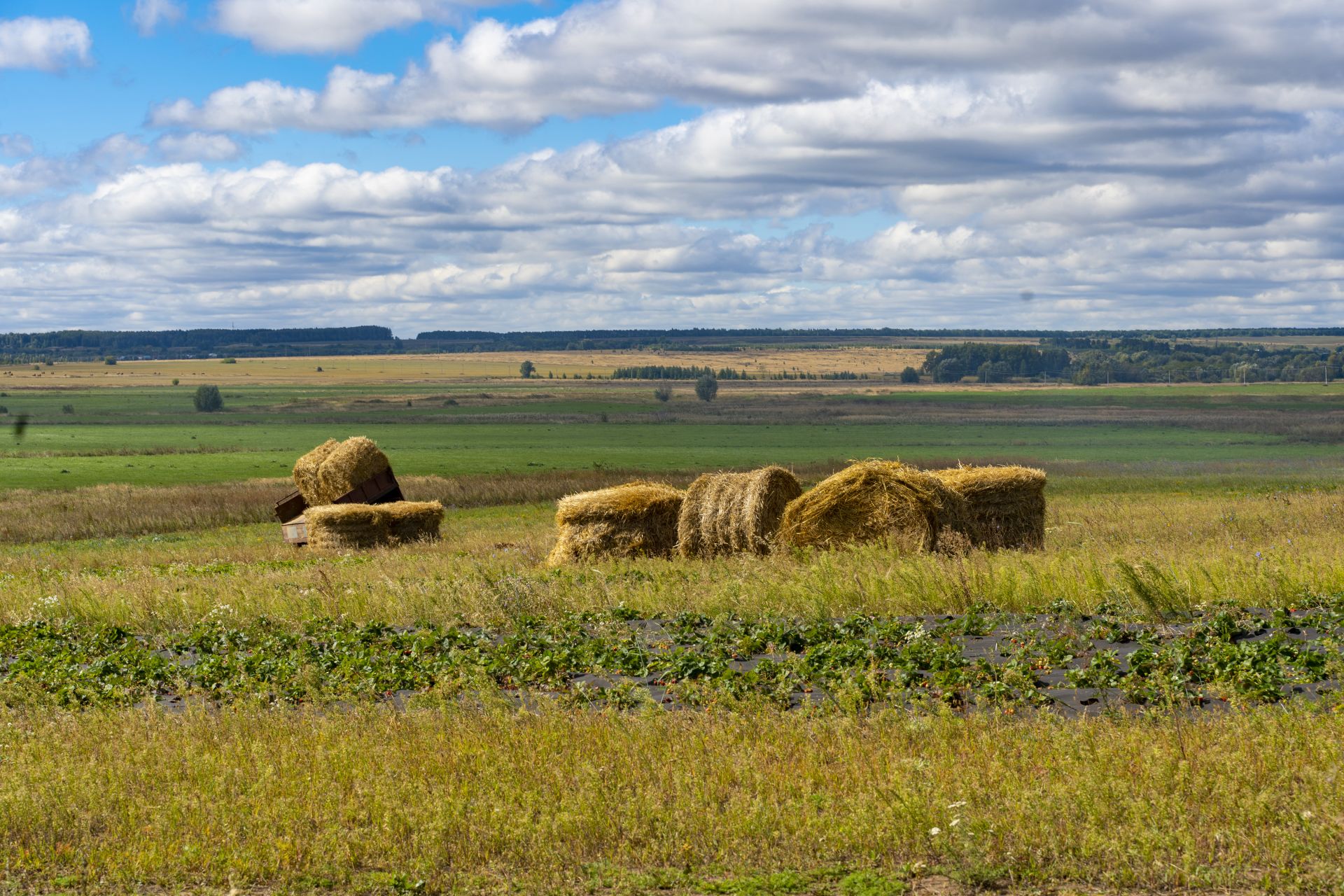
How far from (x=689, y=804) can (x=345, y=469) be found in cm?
2381

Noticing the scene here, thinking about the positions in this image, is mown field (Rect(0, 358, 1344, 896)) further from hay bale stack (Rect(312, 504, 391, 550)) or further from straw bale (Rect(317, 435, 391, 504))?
straw bale (Rect(317, 435, 391, 504))

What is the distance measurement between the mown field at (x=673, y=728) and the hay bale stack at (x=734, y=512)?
0.79 meters

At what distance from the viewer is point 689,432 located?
8919 centimetres

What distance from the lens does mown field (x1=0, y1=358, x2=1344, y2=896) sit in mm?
7223

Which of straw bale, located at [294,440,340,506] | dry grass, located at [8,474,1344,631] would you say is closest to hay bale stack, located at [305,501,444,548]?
dry grass, located at [8,474,1344,631]

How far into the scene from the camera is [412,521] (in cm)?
2752

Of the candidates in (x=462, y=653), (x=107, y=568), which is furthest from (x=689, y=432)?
(x=462, y=653)

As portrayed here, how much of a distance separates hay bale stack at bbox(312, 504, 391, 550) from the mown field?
4001 millimetres

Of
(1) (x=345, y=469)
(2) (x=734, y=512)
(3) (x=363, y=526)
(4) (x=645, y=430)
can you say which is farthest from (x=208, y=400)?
(2) (x=734, y=512)

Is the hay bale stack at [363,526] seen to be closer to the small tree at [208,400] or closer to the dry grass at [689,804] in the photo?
the dry grass at [689,804]

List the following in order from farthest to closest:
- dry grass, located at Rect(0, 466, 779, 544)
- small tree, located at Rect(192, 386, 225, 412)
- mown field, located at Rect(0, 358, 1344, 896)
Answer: small tree, located at Rect(192, 386, 225, 412)
dry grass, located at Rect(0, 466, 779, 544)
mown field, located at Rect(0, 358, 1344, 896)

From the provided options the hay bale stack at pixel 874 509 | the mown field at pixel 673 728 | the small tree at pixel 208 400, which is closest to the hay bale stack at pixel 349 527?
the mown field at pixel 673 728

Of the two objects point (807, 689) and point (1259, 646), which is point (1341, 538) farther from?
point (807, 689)

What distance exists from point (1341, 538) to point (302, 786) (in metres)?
16.5
